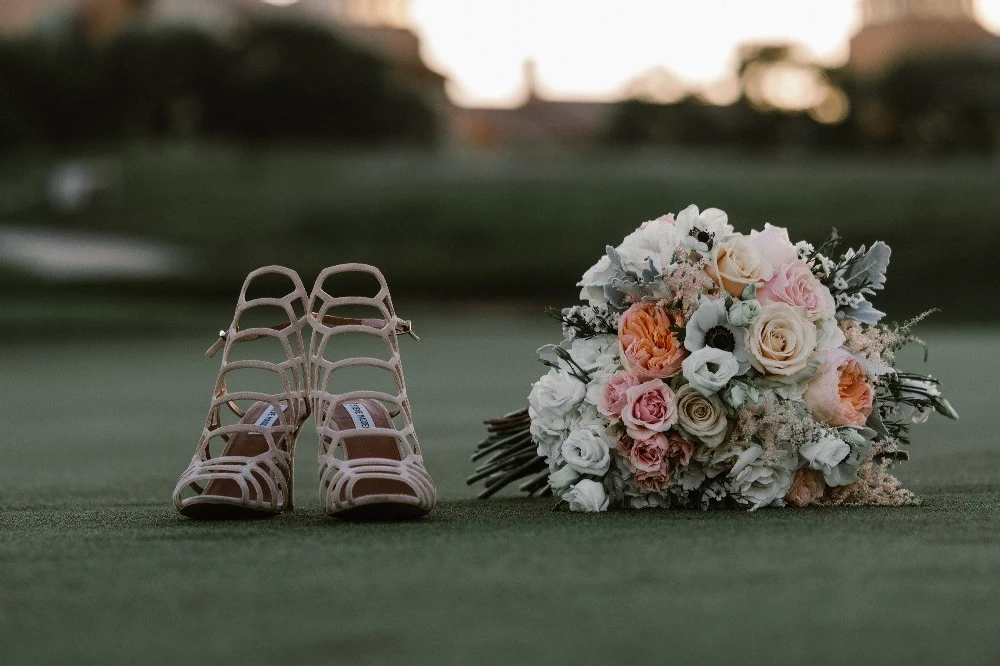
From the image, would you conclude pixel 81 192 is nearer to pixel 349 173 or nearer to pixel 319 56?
pixel 349 173

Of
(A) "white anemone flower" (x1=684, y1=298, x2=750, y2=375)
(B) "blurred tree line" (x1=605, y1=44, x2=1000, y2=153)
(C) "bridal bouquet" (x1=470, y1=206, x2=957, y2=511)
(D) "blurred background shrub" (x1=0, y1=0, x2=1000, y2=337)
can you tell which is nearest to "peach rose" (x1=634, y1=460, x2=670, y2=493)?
(C) "bridal bouquet" (x1=470, y1=206, x2=957, y2=511)

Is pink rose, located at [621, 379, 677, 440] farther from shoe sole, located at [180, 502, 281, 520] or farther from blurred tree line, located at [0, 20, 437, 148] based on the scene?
blurred tree line, located at [0, 20, 437, 148]

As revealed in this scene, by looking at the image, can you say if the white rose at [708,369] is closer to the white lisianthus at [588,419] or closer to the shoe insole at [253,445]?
the white lisianthus at [588,419]

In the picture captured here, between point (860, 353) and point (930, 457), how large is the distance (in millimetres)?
1351

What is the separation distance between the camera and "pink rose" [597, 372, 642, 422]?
2191 mm

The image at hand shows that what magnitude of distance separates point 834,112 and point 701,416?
91.1ft

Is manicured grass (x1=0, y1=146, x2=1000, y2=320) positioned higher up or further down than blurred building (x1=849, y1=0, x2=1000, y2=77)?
further down

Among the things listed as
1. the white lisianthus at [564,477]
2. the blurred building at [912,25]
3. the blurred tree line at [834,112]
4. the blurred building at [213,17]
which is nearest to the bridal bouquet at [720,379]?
the white lisianthus at [564,477]

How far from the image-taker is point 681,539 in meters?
1.89

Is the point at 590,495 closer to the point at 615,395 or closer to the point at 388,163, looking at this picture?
the point at 615,395

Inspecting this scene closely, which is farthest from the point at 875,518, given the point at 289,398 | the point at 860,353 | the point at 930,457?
the point at 930,457

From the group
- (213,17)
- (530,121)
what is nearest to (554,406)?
(213,17)

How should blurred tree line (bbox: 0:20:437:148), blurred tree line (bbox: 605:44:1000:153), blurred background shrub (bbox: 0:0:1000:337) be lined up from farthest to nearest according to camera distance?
1. blurred tree line (bbox: 605:44:1000:153)
2. blurred tree line (bbox: 0:20:437:148)
3. blurred background shrub (bbox: 0:0:1000:337)

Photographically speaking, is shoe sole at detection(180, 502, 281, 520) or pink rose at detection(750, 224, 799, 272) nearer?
shoe sole at detection(180, 502, 281, 520)
